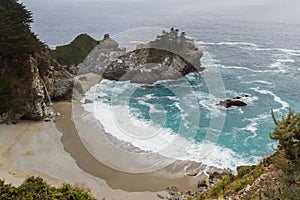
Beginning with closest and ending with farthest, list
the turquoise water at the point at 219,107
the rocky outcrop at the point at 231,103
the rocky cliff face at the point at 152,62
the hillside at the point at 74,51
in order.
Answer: the turquoise water at the point at 219,107 < the rocky outcrop at the point at 231,103 < the rocky cliff face at the point at 152,62 < the hillside at the point at 74,51

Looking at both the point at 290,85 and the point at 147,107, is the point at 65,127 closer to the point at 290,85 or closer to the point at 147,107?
the point at 147,107

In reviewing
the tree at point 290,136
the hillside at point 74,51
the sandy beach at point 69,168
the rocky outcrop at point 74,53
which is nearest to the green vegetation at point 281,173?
the tree at point 290,136

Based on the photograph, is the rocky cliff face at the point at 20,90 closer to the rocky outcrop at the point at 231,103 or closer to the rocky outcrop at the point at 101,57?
the rocky outcrop at the point at 101,57

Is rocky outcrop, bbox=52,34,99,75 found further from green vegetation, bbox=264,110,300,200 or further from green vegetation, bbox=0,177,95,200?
green vegetation, bbox=264,110,300,200

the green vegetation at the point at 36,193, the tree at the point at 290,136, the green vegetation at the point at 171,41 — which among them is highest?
the tree at the point at 290,136

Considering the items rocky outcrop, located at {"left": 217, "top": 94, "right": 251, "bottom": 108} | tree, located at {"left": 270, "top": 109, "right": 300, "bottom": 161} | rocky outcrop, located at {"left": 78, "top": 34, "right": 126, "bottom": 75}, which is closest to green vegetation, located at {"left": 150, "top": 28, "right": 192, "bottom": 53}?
rocky outcrop, located at {"left": 78, "top": 34, "right": 126, "bottom": 75}

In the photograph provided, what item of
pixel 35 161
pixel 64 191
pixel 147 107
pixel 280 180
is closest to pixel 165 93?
pixel 147 107
